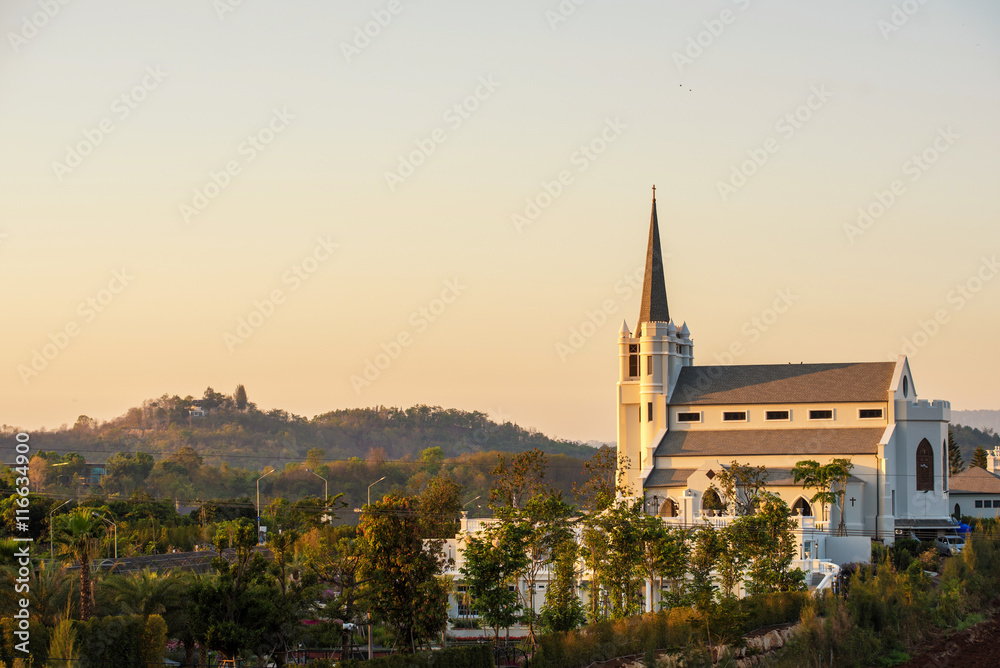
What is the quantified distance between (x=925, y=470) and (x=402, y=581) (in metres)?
42.6

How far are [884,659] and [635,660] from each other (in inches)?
474

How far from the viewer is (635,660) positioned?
39.4m

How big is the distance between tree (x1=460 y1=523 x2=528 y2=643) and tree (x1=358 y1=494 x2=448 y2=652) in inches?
100

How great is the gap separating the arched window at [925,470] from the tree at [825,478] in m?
6.35

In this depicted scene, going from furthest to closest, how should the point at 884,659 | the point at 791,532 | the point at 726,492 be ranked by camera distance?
the point at 726,492 → the point at 791,532 → the point at 884,659

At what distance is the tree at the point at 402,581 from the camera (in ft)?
133

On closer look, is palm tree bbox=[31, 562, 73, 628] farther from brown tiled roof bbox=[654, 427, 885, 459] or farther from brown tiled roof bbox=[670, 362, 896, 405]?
brown tiled roof bbox=[670, 362, 896, 405]

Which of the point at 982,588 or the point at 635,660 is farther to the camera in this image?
the point at 982,588

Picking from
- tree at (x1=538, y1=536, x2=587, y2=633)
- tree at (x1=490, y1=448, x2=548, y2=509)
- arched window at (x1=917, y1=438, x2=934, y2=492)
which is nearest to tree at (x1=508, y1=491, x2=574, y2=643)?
tree at (x1=538, y1=536, x2=587, y2=633)

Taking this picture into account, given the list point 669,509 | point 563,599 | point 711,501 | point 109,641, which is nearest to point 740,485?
point 711,501

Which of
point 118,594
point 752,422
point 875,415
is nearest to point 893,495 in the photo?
point 875,415

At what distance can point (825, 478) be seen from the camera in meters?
66.6

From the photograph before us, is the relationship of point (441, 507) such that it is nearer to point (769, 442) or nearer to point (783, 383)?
point (769, 442)

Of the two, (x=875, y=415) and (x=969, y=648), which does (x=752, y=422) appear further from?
(x=969, y=648)
